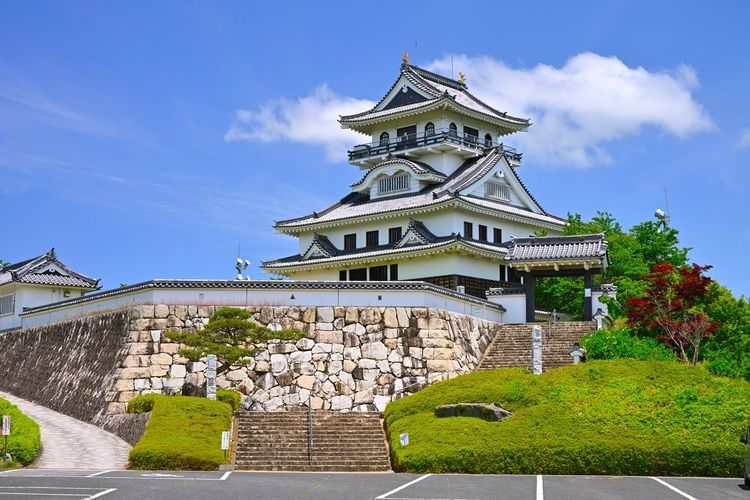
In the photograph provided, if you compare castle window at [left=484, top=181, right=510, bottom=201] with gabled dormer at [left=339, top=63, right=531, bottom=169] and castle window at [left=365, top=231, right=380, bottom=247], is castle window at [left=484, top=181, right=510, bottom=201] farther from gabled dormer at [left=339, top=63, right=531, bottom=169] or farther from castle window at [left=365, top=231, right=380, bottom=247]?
castle window at [left=365, top=231, right=380, bottom=247]

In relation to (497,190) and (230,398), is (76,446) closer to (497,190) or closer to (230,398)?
(230,398)

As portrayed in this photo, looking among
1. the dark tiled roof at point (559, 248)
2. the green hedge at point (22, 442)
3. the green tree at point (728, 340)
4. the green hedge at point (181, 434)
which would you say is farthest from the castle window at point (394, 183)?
the green hedge at point (22, 442)

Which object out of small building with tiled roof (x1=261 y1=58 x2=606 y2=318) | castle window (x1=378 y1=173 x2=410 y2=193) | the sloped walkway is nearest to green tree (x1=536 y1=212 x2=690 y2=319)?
small building with tiled roof (x1=261 y1=58 x2=606 y2=318)

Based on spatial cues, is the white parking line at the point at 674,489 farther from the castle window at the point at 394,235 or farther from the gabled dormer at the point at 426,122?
the gabled dormer at the point at 426,122

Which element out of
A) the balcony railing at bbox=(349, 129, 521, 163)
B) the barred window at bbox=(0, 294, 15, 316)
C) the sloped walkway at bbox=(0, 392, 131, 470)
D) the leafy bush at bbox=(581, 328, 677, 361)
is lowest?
the sloped walkway at bbox=(0, 392, 131, 470)

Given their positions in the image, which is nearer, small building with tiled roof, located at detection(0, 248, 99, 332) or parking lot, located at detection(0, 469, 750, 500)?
parking lot, located at detection(0, 469, 750, 500)

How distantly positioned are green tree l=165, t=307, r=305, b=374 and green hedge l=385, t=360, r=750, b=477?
5589mm

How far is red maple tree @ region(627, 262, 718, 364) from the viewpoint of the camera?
40.9 metres

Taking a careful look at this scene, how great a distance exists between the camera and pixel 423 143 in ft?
199

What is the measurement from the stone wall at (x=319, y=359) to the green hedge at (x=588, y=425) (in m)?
3.35

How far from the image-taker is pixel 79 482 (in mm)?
→ 26531

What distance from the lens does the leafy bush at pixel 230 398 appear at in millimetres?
36844

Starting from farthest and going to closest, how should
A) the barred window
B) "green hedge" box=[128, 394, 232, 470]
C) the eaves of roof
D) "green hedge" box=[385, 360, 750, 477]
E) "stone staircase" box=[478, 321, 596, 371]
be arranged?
the barred window → the eaves of roof → "stone staircase" box=[478, 321, 596, 371] → "green hedge" box=[128, 394, 232, 470] → "green hedge" box=[385, 360, 750, 477]

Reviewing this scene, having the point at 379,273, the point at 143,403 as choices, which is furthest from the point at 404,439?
the point at 379,273
